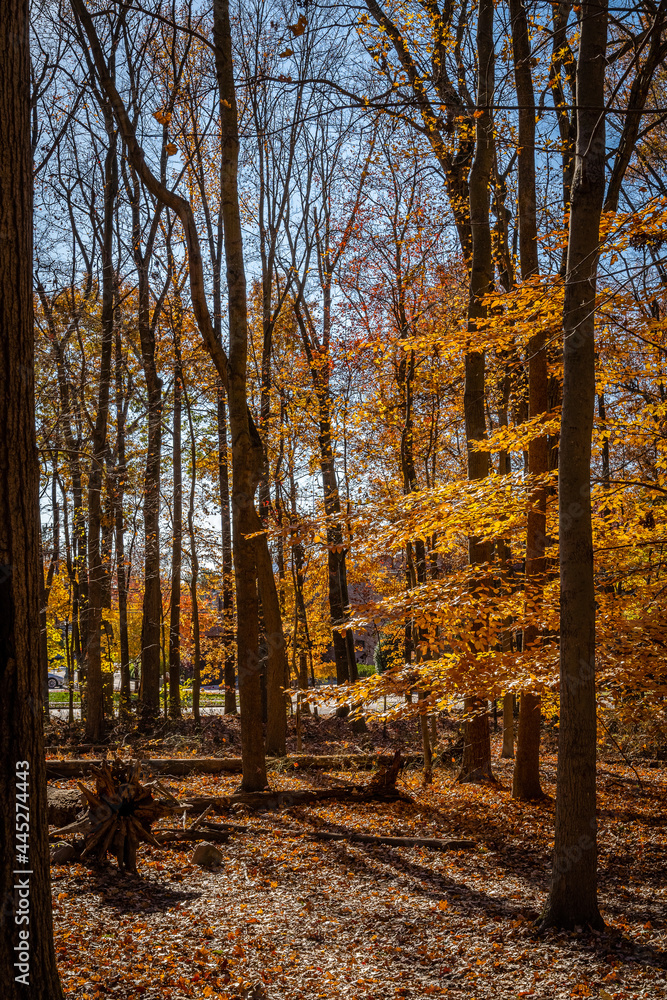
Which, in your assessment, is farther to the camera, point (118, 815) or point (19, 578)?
point (118, 815)

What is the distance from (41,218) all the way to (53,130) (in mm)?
2199

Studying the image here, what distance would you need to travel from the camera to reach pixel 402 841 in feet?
24.6

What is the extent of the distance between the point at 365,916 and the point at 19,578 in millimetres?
4285

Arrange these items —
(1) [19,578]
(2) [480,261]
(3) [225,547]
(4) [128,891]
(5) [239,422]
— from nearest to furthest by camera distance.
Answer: (1) [19,578] → (4) [128,891] → (5) [239,422] → (2) [480,261] → (3) [225,547]

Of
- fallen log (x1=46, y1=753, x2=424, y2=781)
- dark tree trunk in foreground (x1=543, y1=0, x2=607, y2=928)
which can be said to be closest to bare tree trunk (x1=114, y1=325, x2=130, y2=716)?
fallen log (x1=46, y1=753, x2=424, y2=781)

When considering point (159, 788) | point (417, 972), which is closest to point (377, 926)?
point (417, 972)

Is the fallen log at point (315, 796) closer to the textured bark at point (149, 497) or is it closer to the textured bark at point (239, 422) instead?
the textured bark at point (239, 422)

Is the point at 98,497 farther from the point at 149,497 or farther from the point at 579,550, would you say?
the point at 579,550

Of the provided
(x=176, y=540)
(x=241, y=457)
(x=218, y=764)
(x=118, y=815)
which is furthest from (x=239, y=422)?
(x=176, y=540)

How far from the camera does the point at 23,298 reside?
10.1ft

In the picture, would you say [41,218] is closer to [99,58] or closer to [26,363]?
[99,58]

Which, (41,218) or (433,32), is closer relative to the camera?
(433,32)

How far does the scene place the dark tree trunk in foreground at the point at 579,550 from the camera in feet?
16.2

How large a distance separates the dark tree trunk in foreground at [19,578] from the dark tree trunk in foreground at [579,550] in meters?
3.58
